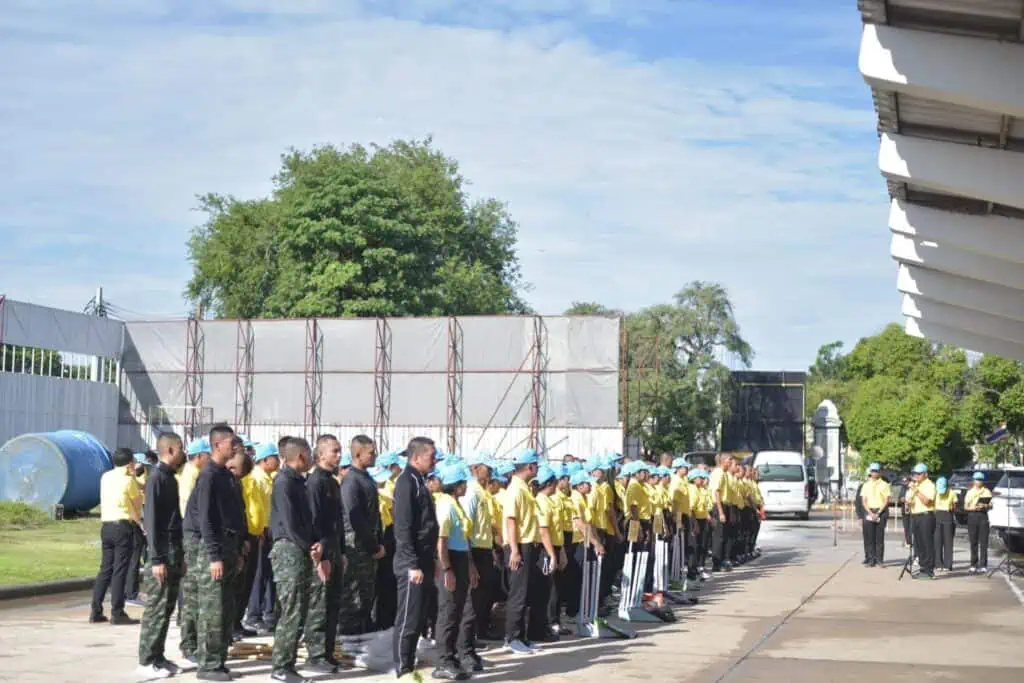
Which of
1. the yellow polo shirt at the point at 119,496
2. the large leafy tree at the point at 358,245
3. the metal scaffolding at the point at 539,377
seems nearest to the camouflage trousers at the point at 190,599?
the yellow polo shirt at the point at 119,496

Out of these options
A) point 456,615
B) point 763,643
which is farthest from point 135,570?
point 763,643

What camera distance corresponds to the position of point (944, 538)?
2588 centimetres

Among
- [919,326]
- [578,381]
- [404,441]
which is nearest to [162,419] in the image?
[404,441]

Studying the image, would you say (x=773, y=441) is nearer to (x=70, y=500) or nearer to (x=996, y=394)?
(x=996, y=394)

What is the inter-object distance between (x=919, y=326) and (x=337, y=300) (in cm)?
3069

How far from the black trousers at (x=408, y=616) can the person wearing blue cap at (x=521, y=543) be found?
1782 mm

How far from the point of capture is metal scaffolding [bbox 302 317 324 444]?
166ft

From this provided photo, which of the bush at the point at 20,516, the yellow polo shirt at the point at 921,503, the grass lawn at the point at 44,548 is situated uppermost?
the yellow polo shirt at the point at 921,503

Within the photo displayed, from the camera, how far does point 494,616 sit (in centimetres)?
Answer: 1554

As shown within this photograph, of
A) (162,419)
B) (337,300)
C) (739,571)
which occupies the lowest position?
(739,571)

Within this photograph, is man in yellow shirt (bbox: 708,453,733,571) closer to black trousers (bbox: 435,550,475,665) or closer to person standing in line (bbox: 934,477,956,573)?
person standing in line (bbox: 934,477,956,573)

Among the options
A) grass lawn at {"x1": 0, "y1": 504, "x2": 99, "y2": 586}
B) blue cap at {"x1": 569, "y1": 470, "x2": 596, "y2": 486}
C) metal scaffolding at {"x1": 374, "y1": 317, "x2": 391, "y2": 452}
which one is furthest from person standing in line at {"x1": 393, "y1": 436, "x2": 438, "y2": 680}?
metal scaffolding at {"x1": 374, "y1": 317, "x2": 391, "y2": 452}

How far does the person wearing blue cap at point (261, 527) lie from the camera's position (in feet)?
46.2

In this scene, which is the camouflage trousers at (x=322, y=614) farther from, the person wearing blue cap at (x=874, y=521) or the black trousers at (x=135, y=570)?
the person wearing blue cap at (x=874, y=521)
